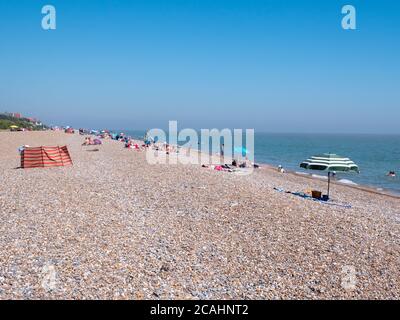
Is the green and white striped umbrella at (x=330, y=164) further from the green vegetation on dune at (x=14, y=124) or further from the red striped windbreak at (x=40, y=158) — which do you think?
the green vegetation on dune at (x=14, y=124)

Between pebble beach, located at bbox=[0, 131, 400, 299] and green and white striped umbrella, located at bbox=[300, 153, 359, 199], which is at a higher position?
green and white striped umbrella, located at bbox=[300, 153, 359, 199]

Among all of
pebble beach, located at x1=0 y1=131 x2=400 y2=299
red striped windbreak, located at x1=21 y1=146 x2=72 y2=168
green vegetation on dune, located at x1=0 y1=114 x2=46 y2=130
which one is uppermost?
green vegetation on dune, located at x1=0 y1=114 x2=46 y2=130

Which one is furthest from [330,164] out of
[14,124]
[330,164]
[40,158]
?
[14,124]

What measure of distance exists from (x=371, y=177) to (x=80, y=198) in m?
30.5

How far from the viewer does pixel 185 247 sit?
838 centimetres

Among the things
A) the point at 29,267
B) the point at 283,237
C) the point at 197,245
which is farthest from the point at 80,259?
the point at 283,237

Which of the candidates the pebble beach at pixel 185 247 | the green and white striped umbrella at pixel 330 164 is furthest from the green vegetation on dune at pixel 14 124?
the green and white striped umbrella at pixel 330 164

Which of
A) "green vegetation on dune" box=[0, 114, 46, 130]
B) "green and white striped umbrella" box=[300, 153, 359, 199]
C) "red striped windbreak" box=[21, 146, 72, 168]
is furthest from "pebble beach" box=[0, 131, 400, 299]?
"green vegetation on dune" box=[0, 114, 46, 130]

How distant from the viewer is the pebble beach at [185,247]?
21.3 feet

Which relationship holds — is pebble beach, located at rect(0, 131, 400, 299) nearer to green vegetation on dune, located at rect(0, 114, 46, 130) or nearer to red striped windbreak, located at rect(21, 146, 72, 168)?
red striped windbreak, located at rect(21, 146, 72, 168)

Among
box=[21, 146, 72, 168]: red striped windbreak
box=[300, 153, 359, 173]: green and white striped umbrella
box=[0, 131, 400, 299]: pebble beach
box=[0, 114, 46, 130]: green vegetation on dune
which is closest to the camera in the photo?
box=[0, 131, 400, 299]: pebble beach

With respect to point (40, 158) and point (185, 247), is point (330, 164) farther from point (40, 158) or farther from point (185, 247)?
point (40, 158)

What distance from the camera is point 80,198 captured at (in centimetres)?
1230

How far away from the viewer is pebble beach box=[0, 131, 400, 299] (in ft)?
21.3
